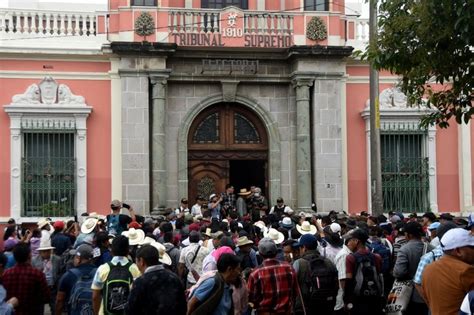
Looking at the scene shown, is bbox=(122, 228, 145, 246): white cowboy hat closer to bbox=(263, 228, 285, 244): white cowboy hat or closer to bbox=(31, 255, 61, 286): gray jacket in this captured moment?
bbox=(31, 255, 61, 286): gray jacket

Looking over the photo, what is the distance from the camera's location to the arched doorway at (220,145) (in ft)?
72.2

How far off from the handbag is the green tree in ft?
7.88

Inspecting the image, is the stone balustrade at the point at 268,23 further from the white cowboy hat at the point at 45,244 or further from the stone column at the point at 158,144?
the white cowboy hat at the point at 45,244

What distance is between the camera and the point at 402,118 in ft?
72.6

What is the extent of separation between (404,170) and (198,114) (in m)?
6.03

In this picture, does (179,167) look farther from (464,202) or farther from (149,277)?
(149,277)

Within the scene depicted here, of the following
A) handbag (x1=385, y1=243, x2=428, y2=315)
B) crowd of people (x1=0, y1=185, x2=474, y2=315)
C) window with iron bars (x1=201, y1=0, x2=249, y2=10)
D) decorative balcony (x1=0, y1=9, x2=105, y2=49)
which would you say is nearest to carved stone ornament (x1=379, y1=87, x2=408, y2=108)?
window with iron bars (x1=201, y1=0, x2=249, y2=10)

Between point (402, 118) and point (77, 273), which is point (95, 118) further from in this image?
point (77, 273)

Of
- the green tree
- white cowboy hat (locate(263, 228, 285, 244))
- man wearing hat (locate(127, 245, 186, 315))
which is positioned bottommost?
man wearing hat (locate(127, 245, 186, 315))

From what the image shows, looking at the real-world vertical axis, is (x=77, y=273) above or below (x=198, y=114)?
below

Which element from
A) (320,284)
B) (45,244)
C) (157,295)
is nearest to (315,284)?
(320,284)

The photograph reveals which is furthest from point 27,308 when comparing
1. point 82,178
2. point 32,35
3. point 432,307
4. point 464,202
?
point 464,202

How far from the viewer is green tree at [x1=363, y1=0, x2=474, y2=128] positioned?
32.2ft

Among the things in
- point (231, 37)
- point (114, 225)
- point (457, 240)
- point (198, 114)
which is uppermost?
point (231, 37)
